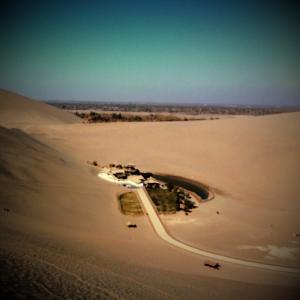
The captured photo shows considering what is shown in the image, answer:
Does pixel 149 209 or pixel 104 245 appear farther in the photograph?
pixel 149 209

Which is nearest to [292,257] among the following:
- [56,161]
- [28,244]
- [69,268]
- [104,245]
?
[104,245]

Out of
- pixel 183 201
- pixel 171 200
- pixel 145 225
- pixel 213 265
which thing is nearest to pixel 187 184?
pixel 183 201

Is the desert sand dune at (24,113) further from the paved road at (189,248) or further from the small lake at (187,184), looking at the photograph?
the paved road at (189,248)

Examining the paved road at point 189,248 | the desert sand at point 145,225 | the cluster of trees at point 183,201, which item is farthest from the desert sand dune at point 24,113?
the paved road at point 189,248

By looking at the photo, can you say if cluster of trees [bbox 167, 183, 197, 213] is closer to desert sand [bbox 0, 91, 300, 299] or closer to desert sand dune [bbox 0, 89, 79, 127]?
desert sand [bbox 0, 91, 300, 299]

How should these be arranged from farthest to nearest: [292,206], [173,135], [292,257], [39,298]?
[173,135], [292,206], [292,257], [39,298]

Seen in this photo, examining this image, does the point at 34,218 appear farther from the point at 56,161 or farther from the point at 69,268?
the point at 56,161

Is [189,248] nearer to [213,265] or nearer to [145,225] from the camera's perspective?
[213,265]
